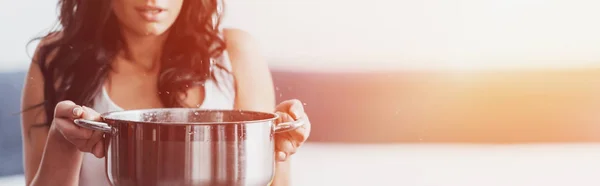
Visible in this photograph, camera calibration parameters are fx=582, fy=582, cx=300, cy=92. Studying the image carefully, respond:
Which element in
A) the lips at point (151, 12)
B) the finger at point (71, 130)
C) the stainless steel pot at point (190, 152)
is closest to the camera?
the stainless steel pot at point (190, 152)

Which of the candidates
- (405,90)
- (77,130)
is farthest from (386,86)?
(77,130)

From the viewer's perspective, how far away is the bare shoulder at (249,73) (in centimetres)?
92

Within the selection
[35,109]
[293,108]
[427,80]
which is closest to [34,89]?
[35,109]

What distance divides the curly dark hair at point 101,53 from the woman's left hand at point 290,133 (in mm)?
148

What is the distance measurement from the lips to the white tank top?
0.37 feet

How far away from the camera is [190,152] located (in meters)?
A: 0.63

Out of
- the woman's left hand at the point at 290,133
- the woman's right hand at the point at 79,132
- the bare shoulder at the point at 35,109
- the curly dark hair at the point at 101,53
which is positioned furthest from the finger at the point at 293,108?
the bare shoulder at the point at 35,109

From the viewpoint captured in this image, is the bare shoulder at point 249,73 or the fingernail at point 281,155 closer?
the fingernail at point 281,155

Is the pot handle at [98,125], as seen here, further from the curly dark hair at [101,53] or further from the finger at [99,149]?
the curly dark hair at [101,53]

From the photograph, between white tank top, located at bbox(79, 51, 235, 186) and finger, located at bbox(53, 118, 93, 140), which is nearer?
finger, located at bbox(53, 118, 93, 140)

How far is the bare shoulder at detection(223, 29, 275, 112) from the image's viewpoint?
3.01 feet

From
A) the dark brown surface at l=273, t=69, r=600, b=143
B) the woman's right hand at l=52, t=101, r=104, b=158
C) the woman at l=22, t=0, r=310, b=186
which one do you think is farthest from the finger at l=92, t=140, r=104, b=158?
the dark brown surface at l=273, t=69, r=600, b=143

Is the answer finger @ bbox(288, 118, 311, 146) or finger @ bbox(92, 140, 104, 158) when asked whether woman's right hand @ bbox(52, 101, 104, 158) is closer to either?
finger @ bbox(92, 140, 104, 158)

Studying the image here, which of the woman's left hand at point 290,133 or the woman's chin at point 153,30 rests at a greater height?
the woman's chin at point 153,30
